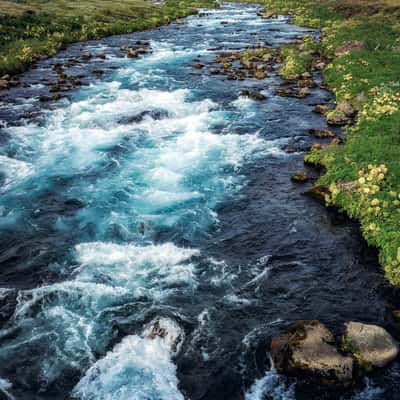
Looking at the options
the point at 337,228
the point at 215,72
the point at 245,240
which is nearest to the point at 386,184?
the point at 337,228

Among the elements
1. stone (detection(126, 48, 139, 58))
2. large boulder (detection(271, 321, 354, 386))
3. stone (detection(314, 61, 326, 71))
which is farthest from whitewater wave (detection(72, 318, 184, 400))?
stone (detection(126, 48, 139, 58))

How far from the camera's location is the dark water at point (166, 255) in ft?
36.5

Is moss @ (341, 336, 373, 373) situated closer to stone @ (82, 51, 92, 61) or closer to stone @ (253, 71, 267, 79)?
stone @ (253, 71, 267, 79)

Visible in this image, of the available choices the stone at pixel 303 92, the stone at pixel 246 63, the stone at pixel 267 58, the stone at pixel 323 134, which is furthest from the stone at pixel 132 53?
the stone at pixel 323 134

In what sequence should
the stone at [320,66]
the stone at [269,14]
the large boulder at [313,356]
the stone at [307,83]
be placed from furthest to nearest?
the stone at [269,14], the stone at [320,66], the stone at [307,83], the large boulder at [313,356]

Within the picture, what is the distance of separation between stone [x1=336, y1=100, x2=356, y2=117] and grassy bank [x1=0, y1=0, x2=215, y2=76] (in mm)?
30105

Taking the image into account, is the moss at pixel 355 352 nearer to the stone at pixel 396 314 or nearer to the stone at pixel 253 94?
the stone at pixel 396 314

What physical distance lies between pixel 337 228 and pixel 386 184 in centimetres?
297

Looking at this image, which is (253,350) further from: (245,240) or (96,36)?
(96,36)

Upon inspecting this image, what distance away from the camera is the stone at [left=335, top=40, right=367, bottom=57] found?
40094 mm

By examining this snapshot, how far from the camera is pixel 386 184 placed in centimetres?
1761

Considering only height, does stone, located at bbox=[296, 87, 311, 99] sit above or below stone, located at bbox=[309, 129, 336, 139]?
above

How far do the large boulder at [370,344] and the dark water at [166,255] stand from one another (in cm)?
40

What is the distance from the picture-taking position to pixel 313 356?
1070cm
